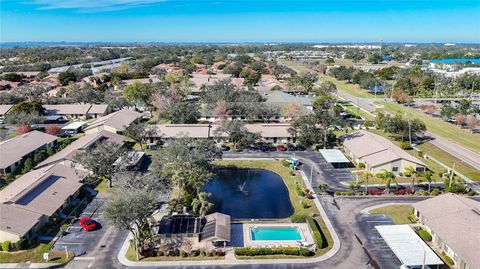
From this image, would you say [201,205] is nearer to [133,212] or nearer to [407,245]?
[133,212]

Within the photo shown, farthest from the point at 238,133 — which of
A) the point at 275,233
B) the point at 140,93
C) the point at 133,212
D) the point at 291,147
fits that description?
the point at 140,93

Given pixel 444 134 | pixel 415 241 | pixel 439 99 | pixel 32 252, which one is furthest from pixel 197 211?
pixel 439 99

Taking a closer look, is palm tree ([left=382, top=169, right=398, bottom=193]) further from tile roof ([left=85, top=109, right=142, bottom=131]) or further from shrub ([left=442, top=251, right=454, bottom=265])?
tile roof ([left=85, top=109, right=142, bottom=131])

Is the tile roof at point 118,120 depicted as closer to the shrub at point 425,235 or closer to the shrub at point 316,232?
the shrub at point 316,232

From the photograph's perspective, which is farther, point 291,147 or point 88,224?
point 291,147

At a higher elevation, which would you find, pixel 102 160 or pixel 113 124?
pixel 102 160

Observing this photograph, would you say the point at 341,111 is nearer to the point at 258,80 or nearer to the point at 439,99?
the point at 439,99
